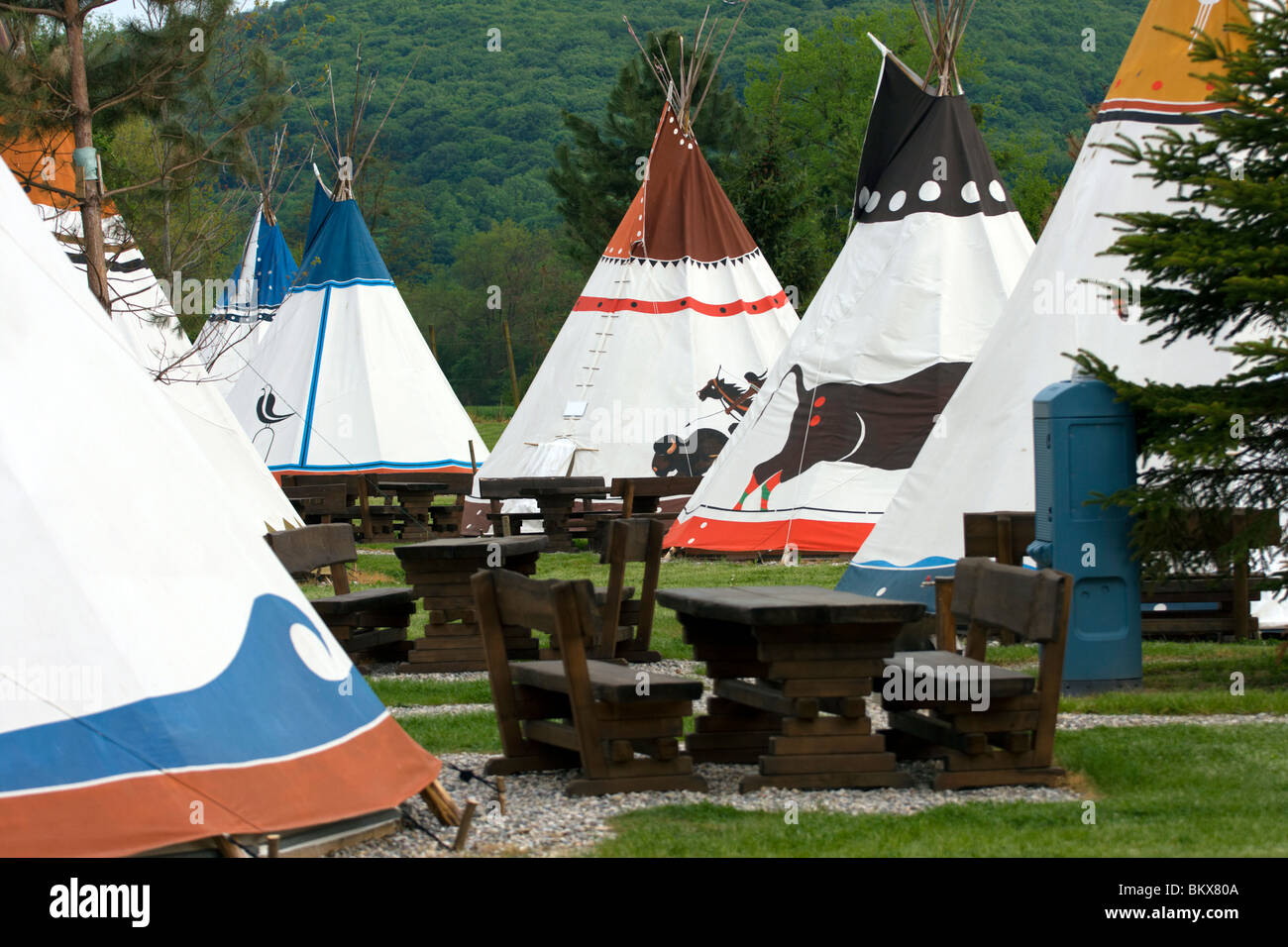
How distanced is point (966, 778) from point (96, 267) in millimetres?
7542

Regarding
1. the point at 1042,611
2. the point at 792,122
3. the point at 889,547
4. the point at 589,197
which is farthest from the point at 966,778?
the point at 792,122

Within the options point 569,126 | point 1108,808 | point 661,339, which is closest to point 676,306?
point 661,339

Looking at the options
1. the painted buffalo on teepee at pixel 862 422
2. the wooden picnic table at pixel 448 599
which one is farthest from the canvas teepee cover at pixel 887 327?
the wooden picnic table at pixel 448 599

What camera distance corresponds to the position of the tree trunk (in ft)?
33.6

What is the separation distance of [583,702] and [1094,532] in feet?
8.87

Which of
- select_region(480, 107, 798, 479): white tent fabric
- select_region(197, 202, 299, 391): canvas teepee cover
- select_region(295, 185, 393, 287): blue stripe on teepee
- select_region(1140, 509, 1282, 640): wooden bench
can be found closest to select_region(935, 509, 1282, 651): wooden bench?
select_region(1140, 509, 1282, 640): wooden bench

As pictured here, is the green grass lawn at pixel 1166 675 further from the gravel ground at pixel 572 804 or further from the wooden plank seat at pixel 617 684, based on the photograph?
the wooden plank seat at pixel 617 684

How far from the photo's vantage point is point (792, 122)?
43906 millimetres

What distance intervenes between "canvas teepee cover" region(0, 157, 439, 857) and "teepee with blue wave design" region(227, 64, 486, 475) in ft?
45.6

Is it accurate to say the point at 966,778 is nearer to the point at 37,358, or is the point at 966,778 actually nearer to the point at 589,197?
the point at 37,358

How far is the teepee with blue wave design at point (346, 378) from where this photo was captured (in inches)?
743

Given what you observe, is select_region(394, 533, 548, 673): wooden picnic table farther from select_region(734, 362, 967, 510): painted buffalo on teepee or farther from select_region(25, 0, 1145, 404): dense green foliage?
select_region(25, 0, 1145, 404): dense green foliage

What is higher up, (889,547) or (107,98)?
(107,98)

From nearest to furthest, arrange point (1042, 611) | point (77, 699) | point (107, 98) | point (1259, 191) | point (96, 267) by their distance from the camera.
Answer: point (77, 699) → point (1042, 611) → point (1259, 191) → point (96, 267) → point (107, 98)
